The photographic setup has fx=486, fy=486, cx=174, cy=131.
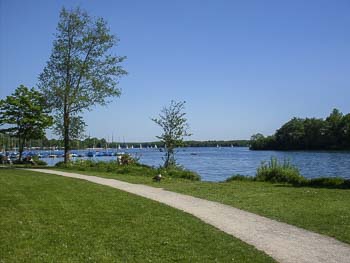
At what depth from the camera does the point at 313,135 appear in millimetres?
110438

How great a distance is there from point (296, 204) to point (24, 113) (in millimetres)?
30738

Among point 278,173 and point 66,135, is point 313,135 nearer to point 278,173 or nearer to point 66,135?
point 66,135

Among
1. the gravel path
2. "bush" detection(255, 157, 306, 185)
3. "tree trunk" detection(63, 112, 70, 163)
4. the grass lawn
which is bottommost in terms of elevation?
the gravel path

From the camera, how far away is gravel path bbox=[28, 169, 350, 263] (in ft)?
26.1

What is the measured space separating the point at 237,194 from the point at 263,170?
8.37 metres

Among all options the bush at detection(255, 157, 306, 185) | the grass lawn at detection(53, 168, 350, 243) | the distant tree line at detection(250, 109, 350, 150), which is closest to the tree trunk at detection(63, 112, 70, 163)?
the bush at detection(255, 157, 306, 185)

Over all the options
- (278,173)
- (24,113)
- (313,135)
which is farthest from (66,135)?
(313,135)

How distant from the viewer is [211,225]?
10.7 meters

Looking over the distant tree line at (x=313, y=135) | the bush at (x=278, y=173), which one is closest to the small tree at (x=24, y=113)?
the bush at (x=278, y=173)

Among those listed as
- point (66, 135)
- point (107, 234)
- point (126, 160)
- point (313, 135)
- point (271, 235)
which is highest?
point (313, 135)

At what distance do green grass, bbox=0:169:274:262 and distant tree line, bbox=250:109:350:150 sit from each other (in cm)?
9340

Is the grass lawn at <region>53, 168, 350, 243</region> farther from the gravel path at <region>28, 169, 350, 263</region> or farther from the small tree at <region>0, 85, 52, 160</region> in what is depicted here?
the small tree at <region>0, 85, 52, 160</region>

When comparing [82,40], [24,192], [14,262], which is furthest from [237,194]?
[82,40]

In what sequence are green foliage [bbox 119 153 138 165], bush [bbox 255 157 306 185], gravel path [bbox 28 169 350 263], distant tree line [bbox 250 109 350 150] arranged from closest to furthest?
gravel path [bbox 28 169 350 263] < bush [bbox 255 157 306 185] < green foliage [bbox 119 153 138 165] < distant tree line [bbox 250 109 350 150]
